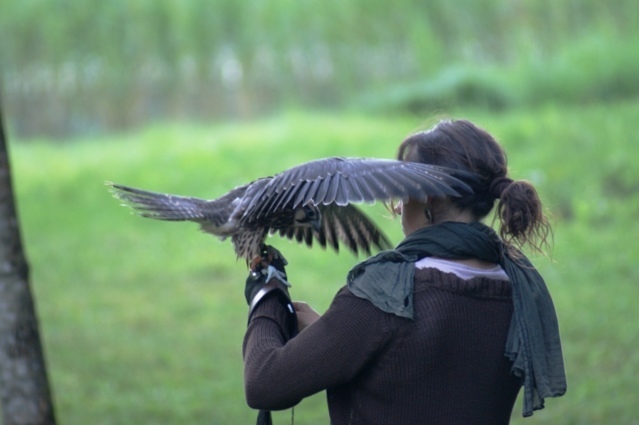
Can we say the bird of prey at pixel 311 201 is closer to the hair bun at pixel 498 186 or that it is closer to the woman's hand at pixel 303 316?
the hair bun at pixel 498 186

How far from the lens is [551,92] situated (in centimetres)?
1104

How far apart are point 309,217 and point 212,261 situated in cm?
570

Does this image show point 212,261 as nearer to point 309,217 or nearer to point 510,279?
point 309,217

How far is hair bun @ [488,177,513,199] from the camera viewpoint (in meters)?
2.29

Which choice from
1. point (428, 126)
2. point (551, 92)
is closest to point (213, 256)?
point (551, 92)

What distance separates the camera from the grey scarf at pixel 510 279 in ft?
7.13

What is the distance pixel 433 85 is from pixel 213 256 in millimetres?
3918

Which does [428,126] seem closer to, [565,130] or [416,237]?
[416,237]

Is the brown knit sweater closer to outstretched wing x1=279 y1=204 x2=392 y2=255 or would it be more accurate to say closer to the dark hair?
the dark hair

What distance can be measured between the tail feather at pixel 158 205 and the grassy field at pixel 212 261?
2.68m

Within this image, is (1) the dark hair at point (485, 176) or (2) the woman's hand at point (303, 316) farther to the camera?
(2) the woman's hand at point (303, 316)

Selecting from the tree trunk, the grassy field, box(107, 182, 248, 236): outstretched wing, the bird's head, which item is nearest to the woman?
the bird's head

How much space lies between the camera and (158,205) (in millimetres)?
3268

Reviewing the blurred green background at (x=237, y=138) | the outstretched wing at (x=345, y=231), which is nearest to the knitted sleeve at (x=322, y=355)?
the outstretched wing at (x=345, y=231)
